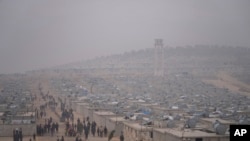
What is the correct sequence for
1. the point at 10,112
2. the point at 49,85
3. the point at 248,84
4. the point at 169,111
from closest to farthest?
the point at 10,112, the point at 169,111, the point at 49,85, the point at 248,84

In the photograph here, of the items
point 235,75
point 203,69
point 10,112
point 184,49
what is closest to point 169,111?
point 10,112

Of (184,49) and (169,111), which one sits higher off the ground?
(184,49)

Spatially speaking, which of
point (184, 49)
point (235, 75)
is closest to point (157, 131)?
point (235, 75)

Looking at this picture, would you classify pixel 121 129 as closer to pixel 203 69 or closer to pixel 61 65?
pixel 203 69

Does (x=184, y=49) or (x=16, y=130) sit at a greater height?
(x=184, y=49)

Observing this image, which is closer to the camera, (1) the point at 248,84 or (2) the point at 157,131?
(2) the point at 157,131

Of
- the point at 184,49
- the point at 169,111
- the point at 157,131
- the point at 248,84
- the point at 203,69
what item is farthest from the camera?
the point at 184,49

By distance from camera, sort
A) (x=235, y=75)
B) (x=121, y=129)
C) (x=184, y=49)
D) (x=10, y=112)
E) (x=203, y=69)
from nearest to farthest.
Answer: (x=121, y=129)
(x=10, y=112)
(x=235, y=75)
(x=203, y=69)
(x=184, y=49)

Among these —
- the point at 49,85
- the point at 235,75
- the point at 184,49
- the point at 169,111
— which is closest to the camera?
the point at 169,111

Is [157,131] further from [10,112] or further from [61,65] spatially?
[61,65]
